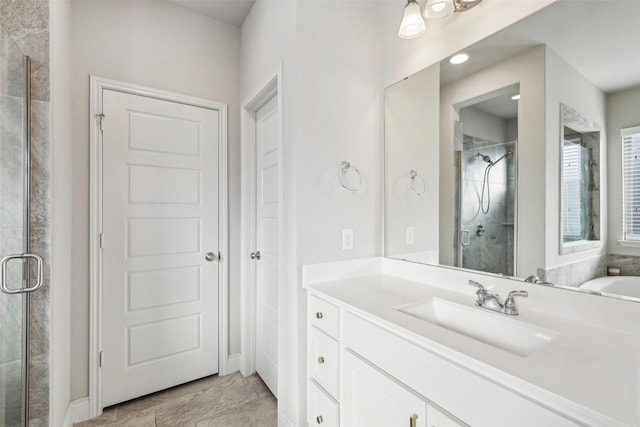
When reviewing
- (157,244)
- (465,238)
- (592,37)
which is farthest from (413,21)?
(157,244)

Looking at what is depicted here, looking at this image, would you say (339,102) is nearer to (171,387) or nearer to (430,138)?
(430,138)

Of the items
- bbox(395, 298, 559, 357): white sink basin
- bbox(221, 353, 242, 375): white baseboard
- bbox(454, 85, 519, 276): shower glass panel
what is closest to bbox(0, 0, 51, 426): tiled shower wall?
bbox(221, 353, 242, 375): white baseboard

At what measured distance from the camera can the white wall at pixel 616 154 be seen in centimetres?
95

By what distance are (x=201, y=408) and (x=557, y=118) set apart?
8.09 ft

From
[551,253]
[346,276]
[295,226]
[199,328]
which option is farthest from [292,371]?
[551,253]

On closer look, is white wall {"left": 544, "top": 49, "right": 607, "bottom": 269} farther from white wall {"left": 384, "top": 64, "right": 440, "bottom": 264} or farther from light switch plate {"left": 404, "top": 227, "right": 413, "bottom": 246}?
light switch plate {"left": 404, "top": 227, "right": 413, "bottom": 246}

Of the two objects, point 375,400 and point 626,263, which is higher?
point 626,263

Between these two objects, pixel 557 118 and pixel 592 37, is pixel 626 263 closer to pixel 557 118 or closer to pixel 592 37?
pixel 557 118

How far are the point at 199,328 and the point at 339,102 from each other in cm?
189

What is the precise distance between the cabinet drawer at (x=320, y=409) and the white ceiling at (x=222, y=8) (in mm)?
2510

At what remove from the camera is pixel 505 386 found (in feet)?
2.32

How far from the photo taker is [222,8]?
215 centimetres

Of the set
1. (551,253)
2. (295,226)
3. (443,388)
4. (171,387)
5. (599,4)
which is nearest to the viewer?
(443,388)

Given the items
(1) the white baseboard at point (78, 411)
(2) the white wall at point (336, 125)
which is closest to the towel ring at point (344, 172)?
(2) the white wall at point (336, 125)
